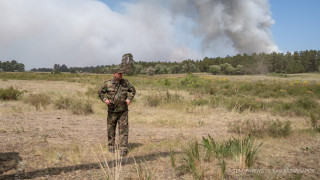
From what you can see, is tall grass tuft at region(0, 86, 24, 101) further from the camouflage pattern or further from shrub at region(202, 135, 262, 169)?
shrub at region(202, 135, 262, 169)

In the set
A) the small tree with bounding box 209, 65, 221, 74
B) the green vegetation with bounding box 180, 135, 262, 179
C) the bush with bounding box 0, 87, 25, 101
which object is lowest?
the green vegetation with bounding box 180, 135, 262, 179

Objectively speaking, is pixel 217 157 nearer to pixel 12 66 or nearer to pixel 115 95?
pixel 115 95

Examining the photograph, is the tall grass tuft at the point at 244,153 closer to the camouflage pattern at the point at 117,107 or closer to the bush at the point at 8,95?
the camouflage pattern at the point at 117,107

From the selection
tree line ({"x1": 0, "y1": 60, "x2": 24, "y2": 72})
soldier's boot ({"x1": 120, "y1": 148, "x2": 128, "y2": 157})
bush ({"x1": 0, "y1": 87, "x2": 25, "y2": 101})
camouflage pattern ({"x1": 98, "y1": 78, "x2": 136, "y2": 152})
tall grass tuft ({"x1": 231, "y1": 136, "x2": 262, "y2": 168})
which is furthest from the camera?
tree line ({"x1": 0, "y1": 60, "x2": 24, "y2": 72})

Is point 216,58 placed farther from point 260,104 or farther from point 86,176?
point 86,176

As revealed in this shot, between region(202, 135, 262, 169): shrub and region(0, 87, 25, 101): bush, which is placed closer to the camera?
region(202, 135, 262, 169): shrub

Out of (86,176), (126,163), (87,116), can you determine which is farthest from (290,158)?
(87,116)

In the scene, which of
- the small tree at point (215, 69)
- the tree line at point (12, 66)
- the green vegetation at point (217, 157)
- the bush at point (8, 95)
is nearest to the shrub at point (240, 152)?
the green vegetation at point (217, 157)

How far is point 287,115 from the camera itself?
9188 millimetres

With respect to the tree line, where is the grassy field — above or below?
below

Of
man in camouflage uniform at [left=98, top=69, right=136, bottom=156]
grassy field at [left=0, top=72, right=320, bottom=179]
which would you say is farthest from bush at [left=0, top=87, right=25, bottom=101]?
man in camouflage uniform at [left=98, top=69, right=136, bottom=156]

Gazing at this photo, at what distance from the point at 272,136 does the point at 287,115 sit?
3824mm

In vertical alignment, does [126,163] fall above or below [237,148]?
below

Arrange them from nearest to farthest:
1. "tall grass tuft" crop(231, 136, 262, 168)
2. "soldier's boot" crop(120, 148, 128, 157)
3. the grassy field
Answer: the grassy field, "tall grass tuft" crop(231, 136, 262, 168), "soldier's boot" crop(120, 148, 128, 157)
